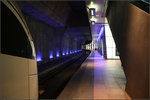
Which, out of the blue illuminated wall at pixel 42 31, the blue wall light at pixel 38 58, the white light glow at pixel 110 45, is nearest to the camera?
the blue illuminated wall at pixel 42 31

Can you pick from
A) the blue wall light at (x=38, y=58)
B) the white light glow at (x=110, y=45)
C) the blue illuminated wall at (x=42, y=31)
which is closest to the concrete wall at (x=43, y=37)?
the blue illuminated wall at (x=42, y=31)

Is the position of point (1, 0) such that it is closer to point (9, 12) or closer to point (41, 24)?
point (9, 12)

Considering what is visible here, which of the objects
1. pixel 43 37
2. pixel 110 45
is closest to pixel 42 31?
pixel 43 37

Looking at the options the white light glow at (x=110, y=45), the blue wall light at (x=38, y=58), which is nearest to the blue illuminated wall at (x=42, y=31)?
the blue wall light at (x=38, y=58)

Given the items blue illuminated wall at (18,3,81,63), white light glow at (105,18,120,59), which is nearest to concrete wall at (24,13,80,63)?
blue illuminated wall at (18,3,81,63)

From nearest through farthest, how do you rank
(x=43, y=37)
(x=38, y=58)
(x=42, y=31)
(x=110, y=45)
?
1. (x=38, y=58)
2. (x=110, y=45)
3. (x=42, y=31)
4. (x=43, y=37)

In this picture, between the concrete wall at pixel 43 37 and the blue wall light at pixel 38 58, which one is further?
the blue wall light at pixel 38 58

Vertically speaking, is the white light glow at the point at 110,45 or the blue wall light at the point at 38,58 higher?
the white light glow at the point at 110,45

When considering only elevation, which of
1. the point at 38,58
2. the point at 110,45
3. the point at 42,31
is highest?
the point at 42,31

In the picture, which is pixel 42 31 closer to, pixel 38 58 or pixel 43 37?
pixel 43 37

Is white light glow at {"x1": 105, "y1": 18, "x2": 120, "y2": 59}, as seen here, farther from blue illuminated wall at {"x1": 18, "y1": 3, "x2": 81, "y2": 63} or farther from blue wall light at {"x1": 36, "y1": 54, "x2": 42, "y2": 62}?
blue wall light at {"x1": 36, "y1": 54, "x2": 42, "y2": 62}

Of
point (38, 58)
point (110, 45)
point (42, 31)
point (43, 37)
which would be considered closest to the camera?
point (38, 58)

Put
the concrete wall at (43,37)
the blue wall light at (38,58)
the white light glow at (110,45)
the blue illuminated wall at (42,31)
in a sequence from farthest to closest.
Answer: the white light glow at (110,45)
the blue wall light at (38,58)
the concrete wall at (43,37)
the blue illuminated wall at (42,31)

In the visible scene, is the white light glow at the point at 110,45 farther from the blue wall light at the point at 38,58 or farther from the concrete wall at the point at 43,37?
the blue wall light at the point at 38,58
